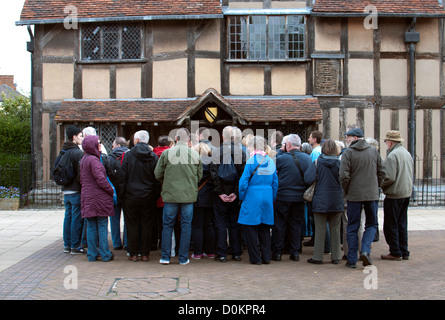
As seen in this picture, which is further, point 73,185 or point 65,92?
point 65,92

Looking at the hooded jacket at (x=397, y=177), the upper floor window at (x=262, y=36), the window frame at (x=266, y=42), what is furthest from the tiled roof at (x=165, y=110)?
the hooded jacket at (x=397, y=177)

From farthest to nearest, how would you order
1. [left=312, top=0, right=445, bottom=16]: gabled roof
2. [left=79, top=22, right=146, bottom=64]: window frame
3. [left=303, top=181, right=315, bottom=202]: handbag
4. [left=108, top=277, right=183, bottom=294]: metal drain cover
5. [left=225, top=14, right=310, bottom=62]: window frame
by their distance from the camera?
[left=79, top=22, right=146, bottom=64]: window frame < [left=225, top=14, right=310, bottom=62]: window frame < [left=312, top=0, right=445, bottom=16]: gabled roof < [left=303, top=181, right=315, bottom=202]: handbag < [left=108, top=277, right=183, bottom=294]: metal drain cover

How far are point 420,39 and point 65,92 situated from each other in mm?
10524

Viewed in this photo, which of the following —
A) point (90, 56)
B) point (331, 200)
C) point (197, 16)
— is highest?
point (197, 16)

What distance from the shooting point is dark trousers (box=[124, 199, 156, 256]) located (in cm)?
788

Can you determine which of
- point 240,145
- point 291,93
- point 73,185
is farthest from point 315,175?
point 291,93

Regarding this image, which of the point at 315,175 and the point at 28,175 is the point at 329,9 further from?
the point at 28,175

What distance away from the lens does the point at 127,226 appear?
316 inches

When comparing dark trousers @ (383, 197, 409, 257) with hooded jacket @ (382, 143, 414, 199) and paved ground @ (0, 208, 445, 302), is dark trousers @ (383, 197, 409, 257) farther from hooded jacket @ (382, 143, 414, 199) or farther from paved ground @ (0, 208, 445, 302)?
paved ground @ (0, 208, 445, 302)

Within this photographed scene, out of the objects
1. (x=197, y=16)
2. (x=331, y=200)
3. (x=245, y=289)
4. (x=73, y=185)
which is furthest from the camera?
(x=197, y=16)

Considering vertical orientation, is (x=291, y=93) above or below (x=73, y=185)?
above

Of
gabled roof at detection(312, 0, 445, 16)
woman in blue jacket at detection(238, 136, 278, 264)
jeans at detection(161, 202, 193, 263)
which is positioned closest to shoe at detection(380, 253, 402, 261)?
woman in blue jacket at detection(238, 136, 278, 264)

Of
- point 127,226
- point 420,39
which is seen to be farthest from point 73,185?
point 420,39

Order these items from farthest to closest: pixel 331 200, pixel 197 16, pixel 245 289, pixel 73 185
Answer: pixel 197 16 → pixel 73 185 → pixel 331 200 → pixel 245 289
